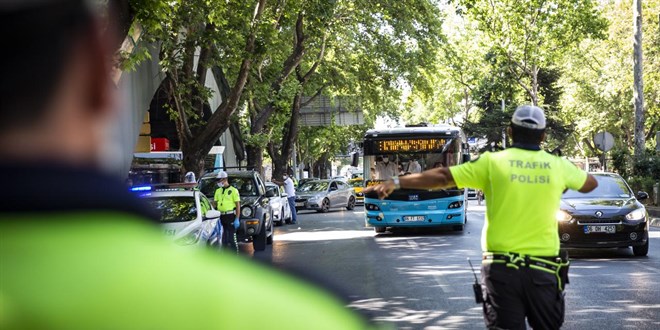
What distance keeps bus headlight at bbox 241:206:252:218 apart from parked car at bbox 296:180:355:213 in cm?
2053

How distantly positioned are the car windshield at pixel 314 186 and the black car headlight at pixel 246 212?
21482 mm

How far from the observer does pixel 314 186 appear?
4041cm

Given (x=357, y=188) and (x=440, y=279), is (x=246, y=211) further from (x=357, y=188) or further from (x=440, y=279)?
(x=357, y=188)

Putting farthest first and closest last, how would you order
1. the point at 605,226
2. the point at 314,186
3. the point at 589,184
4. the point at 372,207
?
the point at 314,186 < the point at 372,207 < the point at 605,226 < the point at 589,184

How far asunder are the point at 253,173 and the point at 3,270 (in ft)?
65.1

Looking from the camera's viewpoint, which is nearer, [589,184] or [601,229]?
[589,184]

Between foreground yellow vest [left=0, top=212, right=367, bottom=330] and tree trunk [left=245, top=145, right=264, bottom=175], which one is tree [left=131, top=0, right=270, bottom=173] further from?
foreground yellow vest [left=0, top=212, right=367, bottom=330]

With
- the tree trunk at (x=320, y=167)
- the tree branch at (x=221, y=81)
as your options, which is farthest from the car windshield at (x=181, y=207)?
the tree trunk at (x=320, y=167)

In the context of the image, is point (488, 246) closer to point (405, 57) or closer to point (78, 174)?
point (78, 174)

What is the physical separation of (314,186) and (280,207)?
512 inches

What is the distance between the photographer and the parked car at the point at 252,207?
17.9 meters

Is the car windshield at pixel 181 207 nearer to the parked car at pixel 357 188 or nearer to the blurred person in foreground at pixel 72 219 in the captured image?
the blurred person in foreground at pixel 72 219

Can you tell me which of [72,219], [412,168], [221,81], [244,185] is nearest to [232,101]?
[244,185]

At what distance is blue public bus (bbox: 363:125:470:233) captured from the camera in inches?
811
